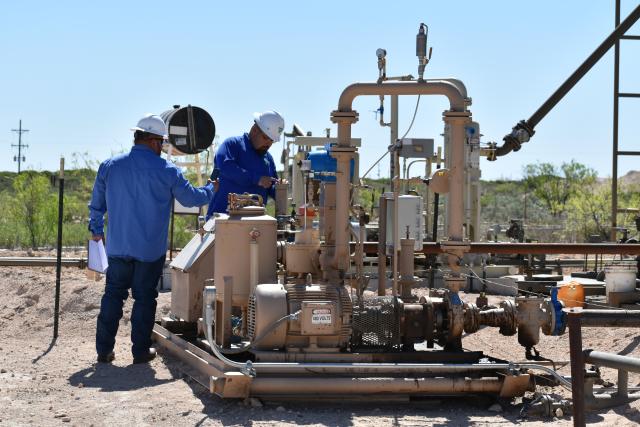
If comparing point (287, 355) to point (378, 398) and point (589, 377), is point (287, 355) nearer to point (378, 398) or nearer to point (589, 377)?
point (378, 398)

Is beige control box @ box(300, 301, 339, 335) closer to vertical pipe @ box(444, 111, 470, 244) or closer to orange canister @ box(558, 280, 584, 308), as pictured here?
vertical pipe @ box(444, 111, 470, 244)

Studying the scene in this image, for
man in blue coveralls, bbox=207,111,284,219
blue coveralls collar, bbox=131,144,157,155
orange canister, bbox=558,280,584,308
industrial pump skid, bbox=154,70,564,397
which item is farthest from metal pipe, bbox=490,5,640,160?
blue coveralls collar, bbox=131,144,157,155

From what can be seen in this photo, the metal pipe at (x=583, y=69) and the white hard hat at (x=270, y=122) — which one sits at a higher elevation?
the metal pipe at (x=583, y=69)

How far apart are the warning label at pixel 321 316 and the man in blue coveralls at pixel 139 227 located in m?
2.01

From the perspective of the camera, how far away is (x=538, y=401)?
660 centimetres

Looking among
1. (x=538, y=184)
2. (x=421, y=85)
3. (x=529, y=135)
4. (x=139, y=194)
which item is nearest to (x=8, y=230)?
(x=529, y=135)

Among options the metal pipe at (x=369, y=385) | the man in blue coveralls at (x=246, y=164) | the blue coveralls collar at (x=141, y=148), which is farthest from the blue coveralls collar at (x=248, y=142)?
the metal pipe at (x=369, y=385)

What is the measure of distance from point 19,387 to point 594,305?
5.45m

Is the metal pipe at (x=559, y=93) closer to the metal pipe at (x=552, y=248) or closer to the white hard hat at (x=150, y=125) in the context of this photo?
the metal pipe at (x=552, y=248)

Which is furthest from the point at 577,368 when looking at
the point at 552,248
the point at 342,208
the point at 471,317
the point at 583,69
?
the point at 583,69

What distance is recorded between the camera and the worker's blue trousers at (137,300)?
331 inches

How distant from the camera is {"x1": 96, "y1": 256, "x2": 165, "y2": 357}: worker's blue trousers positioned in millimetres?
8398

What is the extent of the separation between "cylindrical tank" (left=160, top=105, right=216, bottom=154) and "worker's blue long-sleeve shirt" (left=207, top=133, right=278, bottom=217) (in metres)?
2.86

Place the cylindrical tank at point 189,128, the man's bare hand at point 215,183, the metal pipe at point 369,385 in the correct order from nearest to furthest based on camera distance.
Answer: the metal pipe at point 369,385, the man's bare hand at point 215,183, the cylindrical tank at point 189,128
